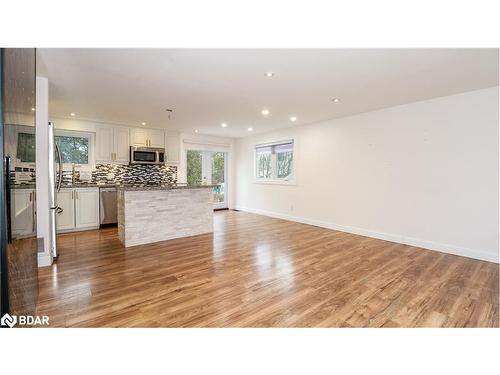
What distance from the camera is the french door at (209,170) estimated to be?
708cm

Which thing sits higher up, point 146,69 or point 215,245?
point 146,69

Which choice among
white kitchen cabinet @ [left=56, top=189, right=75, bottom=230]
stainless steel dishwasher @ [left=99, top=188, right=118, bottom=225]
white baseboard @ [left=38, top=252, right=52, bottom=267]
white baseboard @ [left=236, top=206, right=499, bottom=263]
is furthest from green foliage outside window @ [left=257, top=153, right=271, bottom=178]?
white baseboard @ [left=38, top=252, right=52, bottom=267]

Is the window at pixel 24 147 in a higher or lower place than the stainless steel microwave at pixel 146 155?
lower

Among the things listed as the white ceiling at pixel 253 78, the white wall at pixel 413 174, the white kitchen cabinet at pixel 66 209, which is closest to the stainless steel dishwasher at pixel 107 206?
the white kitchen cabinet at pixel 66 209

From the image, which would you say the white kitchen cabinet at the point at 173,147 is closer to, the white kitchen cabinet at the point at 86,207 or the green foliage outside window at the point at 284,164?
the white kitchen cabinet at the point at 86,207

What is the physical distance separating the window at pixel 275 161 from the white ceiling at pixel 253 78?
1.76 metres

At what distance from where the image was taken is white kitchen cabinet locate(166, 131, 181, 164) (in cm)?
631

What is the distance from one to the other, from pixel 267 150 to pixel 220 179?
1.92m

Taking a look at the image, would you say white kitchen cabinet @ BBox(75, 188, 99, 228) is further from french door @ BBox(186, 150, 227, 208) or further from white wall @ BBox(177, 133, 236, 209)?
french door @ BBox(186, 150, 227, 208)

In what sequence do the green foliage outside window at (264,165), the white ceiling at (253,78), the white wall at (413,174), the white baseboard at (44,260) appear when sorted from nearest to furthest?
the white ceiling at (253,78)
the white baseboard at (44,260)
the white wall at (413,174)
the green foliage outside window at (264,165)

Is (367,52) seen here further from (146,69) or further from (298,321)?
(298,321)

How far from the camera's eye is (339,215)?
495 centimetres

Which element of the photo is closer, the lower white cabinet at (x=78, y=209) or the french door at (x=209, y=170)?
the lower white cabinet at (x=78, y=209)

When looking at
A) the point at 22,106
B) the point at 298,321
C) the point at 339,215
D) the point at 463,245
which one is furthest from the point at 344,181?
the point at 22,106
